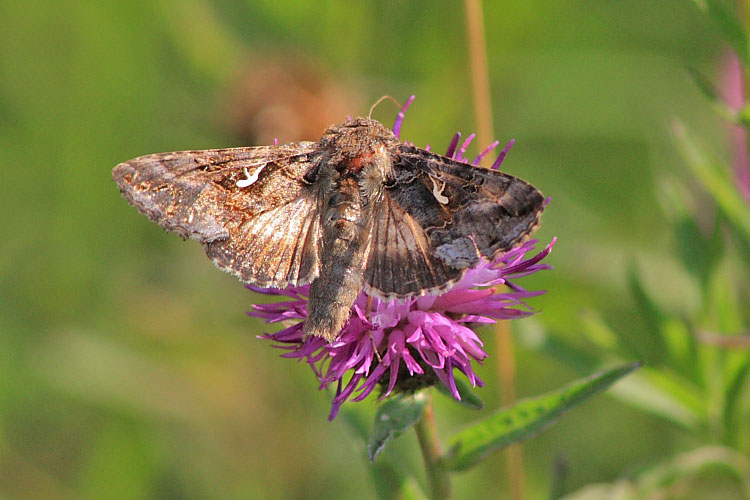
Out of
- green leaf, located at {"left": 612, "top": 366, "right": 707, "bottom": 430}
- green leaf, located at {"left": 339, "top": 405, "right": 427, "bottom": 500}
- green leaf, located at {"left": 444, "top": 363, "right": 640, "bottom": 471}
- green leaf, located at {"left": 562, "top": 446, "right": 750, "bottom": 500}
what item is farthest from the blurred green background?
green leaf, located at {"left": 444, "top": 363, "right": 640, "bottom": 471}

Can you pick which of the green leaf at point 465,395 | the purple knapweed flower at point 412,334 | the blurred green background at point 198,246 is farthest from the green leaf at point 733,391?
the green leaf at point 465,395

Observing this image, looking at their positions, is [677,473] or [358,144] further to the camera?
[677,473]

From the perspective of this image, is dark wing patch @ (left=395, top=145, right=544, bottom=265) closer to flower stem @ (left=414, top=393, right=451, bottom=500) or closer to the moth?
the moth

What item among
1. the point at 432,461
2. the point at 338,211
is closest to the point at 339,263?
the point at 338,211

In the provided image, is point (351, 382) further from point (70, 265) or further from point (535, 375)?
point (70, 265)

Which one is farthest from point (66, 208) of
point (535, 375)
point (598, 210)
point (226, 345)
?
point (598, 210)

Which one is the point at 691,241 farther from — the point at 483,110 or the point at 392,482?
the point at 392,482

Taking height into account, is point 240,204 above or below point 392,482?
above
